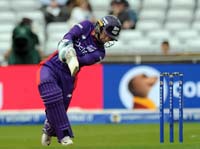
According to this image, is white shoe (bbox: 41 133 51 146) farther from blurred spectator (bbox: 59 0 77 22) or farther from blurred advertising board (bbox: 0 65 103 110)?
blurred spectator (bbox: 59 0 77 22)

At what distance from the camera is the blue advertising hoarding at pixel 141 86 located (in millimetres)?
16172

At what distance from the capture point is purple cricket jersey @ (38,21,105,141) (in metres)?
9.58

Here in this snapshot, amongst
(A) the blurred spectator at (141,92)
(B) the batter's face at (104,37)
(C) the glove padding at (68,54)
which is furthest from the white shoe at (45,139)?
(A) the blurred spectator at (141,92)

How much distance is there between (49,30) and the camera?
19.5 meters

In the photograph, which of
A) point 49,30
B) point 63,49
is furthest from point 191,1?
point 63,49

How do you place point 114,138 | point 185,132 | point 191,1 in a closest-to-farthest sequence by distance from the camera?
point 114,138 → point 185,132 → point 191,1

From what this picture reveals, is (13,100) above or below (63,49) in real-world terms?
below

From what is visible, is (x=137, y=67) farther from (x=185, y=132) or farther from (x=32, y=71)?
(x=185, y=132)

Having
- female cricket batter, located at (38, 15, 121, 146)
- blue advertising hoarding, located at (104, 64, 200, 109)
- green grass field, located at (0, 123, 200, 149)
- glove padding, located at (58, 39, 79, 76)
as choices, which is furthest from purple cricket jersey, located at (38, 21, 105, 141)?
blue advertising hoarding, located at (104, 64, 200, 109)

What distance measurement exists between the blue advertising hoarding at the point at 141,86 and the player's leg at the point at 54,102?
21.3ft

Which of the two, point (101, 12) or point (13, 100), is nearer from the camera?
point (13, 100)

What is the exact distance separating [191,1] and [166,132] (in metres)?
8.52

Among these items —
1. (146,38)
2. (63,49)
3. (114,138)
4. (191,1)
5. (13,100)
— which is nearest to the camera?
(63,49)

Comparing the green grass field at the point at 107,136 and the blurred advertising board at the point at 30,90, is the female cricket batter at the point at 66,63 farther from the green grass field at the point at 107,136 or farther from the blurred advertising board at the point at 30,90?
the blurred advertising board at the point at 30,90
